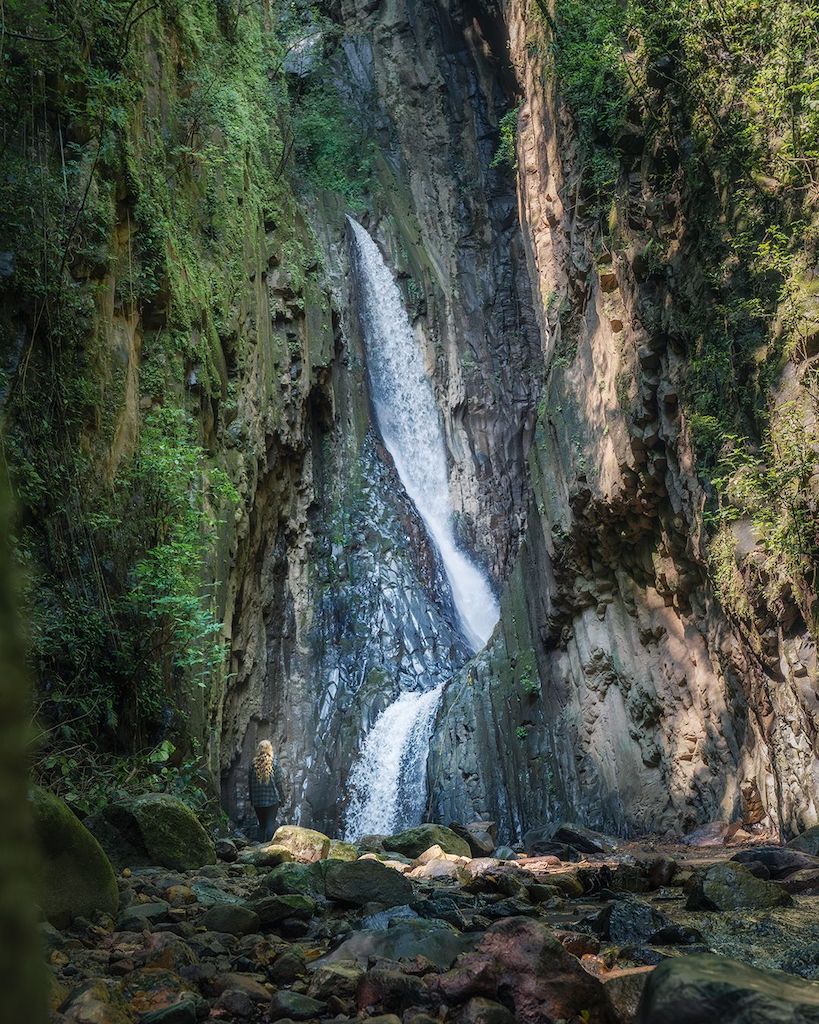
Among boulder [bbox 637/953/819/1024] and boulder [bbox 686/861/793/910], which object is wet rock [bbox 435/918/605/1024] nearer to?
boulder [bbox 637/953/819/1024]

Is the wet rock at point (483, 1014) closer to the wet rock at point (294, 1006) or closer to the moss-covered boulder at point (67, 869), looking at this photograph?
the wet rock at point (294, 1006)

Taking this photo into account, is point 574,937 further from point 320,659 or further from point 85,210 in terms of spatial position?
point 320,659

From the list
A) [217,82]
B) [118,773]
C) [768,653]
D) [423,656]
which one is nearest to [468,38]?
[217,82]

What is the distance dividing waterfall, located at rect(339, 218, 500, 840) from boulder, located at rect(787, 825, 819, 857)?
9.03 meters

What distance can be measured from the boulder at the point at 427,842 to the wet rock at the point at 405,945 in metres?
5.67

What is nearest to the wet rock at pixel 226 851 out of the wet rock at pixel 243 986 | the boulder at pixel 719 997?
the wet rock at pixel 243 986

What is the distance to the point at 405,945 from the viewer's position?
13.5 feet

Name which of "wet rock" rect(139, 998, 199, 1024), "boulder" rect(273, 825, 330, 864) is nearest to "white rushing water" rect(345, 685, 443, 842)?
"boulder" rect(273, 825, 330, 864)

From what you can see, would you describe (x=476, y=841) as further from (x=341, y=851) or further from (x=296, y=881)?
(x=296, y=881)

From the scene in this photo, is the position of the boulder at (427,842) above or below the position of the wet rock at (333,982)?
above

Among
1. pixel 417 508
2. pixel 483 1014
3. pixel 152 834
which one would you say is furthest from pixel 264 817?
pixel 417 508

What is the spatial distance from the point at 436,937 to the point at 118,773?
4432 mm

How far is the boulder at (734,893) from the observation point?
5680 mm

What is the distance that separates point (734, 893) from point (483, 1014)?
3425mm
